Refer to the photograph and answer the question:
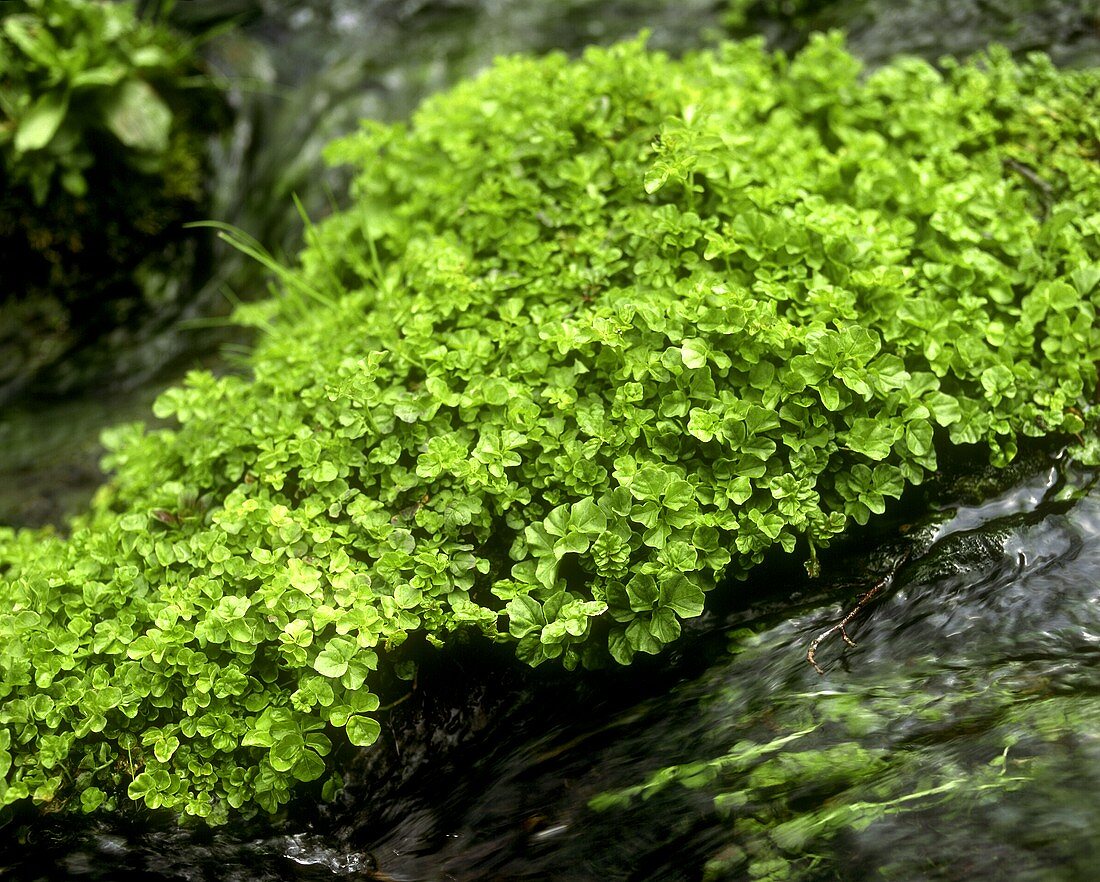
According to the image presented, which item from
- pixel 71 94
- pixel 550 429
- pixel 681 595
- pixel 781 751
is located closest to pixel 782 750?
pixel 781 751

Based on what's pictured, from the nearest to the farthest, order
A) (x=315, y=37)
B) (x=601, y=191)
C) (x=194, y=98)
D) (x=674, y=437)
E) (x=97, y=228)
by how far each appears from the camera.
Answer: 1. (x=674, y=437)
2. (x=601, y=191)
3. (x=97, y=228)
4. (x=194, y=98)
5. (x=315, y=37)

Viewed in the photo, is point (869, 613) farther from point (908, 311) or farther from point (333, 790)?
point (333, 790)

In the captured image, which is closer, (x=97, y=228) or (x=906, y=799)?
(x=906, y=799)

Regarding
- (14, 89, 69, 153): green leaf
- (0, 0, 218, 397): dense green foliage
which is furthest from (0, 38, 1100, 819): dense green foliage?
(0, 0, 218, 397): dense green foliage

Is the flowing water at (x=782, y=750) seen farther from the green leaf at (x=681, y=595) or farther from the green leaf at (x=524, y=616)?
the green leaf at (x=524, y=616)

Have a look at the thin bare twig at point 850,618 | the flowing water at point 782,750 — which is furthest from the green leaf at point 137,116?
the thin bare twig at point 850,618

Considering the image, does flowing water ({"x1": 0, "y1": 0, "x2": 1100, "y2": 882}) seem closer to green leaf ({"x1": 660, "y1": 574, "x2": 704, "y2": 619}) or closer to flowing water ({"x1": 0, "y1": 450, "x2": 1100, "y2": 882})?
flowing water ({"x1": 0, "y1": 450, "x2": 1100, "y2": 882})

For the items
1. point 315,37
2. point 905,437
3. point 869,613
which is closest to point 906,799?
point 869,613
